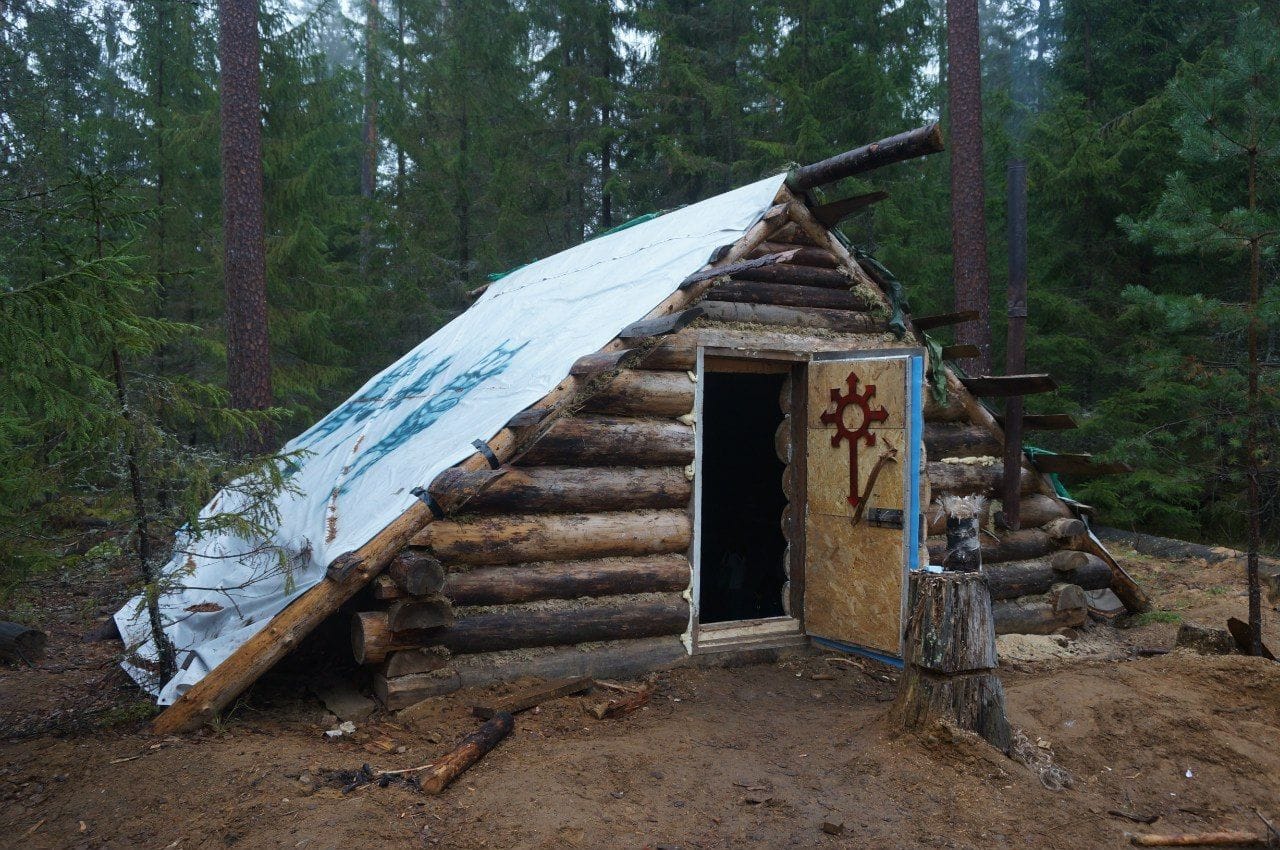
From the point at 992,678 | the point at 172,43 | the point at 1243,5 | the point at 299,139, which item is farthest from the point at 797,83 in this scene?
the point at 992,678

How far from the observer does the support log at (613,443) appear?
217 inches

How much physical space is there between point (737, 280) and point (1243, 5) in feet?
40.2

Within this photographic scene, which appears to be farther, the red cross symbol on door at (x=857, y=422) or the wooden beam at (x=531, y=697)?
the red cross symbol on door at (x=857, y=422)

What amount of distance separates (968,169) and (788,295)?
5975mm

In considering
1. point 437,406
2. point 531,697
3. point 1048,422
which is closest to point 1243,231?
point 1048,422

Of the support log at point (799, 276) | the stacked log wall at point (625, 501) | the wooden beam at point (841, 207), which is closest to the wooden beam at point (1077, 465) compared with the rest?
the stacked log wall at point (625, 501)

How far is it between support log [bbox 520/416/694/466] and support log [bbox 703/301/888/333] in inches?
38.0

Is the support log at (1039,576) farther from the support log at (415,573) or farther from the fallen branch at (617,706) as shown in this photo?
the support log at (415,573)

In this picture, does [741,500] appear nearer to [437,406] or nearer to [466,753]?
[437,406]

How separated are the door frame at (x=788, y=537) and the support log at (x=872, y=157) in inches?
54.6

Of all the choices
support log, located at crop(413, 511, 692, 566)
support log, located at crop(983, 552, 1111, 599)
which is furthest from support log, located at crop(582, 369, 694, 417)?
support log, located at crop(983, 552, 1111, 599)

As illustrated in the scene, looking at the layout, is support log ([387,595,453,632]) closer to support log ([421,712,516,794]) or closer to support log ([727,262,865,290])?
support log ([421,712,516,794])

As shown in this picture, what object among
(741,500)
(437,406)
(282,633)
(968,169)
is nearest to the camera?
(282,633)

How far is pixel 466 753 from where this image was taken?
4266mm
